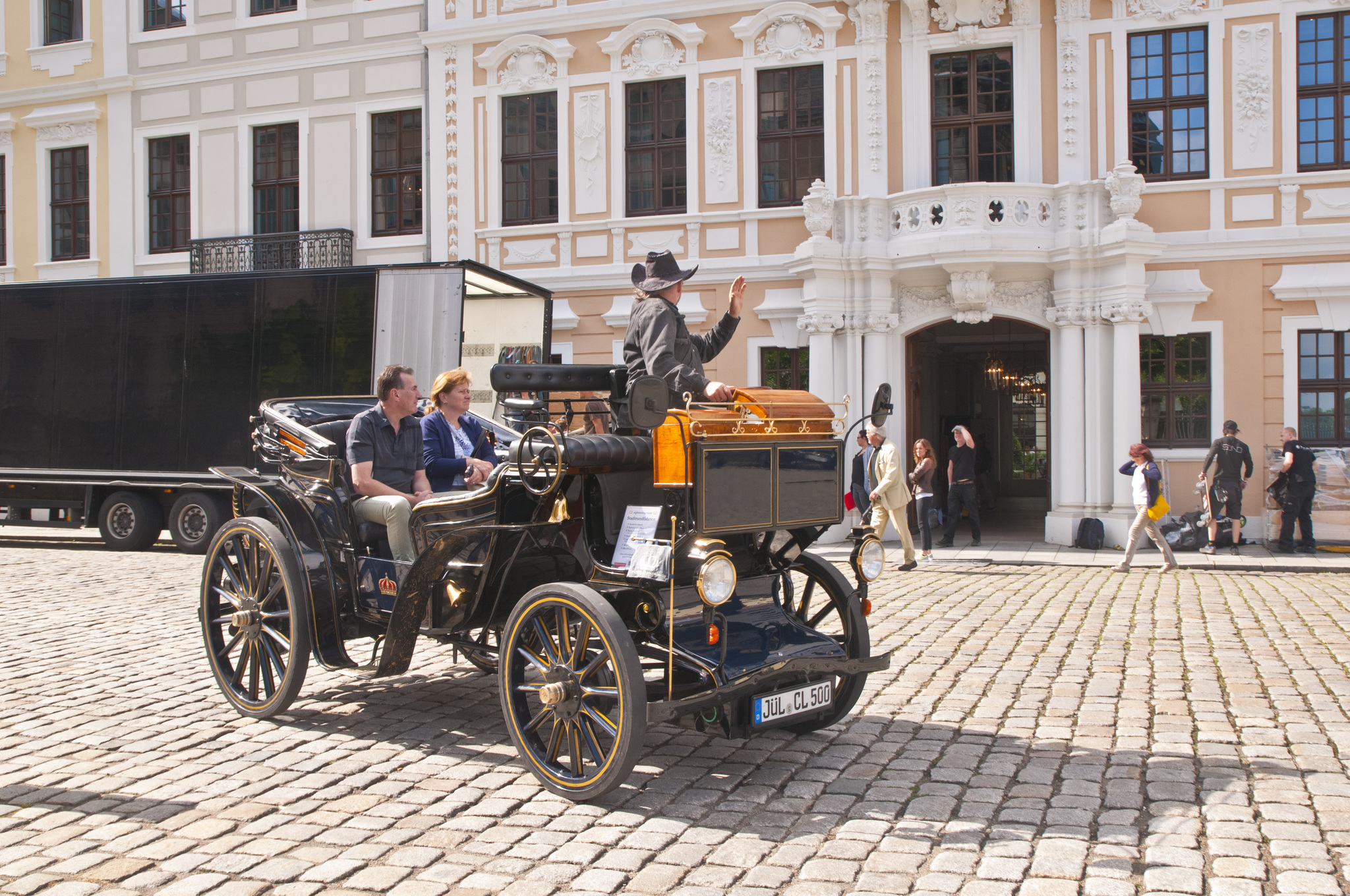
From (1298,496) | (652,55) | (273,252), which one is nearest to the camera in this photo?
(1298,496)

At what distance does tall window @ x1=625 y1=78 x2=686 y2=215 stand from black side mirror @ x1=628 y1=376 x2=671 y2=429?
1410 centimetres

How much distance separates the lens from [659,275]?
5234mm

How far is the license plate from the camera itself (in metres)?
4.37

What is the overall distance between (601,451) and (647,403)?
0.57 m

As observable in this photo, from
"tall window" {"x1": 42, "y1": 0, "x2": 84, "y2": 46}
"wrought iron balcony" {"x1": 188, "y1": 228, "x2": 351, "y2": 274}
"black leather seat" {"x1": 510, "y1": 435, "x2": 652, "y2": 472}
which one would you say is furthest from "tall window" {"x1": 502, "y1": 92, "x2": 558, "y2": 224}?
"black leather seat" {"x1": 510, "y1": 435, "x2": 652, "y2": 472}

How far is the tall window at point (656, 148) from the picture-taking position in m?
17.9

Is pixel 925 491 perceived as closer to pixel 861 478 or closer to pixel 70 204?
pixel 861 478

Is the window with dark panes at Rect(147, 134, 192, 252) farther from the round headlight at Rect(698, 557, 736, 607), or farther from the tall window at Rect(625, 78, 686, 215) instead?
the round headlight at Rect(698, 557, 736, 607)

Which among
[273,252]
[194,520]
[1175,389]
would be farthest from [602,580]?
[273,252]

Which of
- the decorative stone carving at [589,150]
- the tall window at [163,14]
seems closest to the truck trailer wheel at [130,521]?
the decorative stone carving at [589,150]

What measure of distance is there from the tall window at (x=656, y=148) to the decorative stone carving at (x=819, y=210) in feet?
7.82

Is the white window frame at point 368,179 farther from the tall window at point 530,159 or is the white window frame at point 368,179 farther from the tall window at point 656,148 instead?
the tall window at point 656,148

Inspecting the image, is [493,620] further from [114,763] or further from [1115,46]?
[1115,46]

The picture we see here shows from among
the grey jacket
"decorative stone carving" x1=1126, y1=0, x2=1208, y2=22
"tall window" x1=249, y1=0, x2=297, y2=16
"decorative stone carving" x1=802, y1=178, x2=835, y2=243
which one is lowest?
the grey jacket
